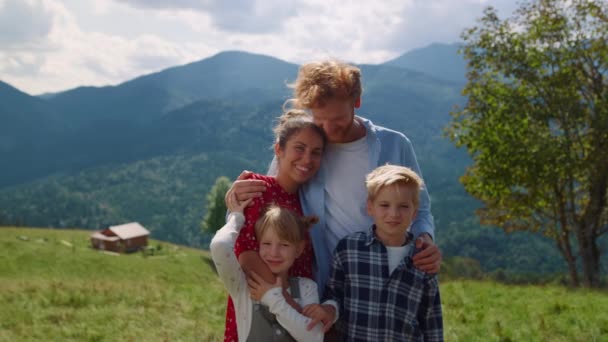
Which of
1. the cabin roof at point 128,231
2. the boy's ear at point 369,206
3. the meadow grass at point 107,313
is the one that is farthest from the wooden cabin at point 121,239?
the boy's ear at point 369,206

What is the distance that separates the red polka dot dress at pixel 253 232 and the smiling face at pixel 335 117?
537 mm

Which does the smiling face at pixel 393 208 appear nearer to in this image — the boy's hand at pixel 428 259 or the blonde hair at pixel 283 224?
the boy's hand at pixel 428 259

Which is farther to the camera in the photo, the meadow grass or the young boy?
the meadow grass

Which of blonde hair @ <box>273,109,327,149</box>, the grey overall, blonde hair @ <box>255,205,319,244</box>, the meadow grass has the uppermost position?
blonde hair @ <box>273,109,327,149</box>

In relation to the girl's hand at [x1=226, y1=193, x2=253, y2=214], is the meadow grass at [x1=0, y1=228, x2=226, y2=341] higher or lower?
lower

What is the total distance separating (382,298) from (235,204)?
1193 millimetres

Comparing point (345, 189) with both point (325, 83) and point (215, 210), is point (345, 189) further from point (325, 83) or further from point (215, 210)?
point (215, 210)

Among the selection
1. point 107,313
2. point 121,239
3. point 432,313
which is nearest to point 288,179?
point 432,313

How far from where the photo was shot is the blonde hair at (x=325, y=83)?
378cm

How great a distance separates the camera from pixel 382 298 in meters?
3.66

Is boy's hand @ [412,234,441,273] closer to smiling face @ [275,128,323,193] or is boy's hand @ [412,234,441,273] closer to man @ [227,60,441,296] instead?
man @ [227,60,441,296]

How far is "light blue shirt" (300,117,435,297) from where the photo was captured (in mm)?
3971

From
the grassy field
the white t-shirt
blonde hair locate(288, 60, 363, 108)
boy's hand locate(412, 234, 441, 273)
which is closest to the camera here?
boy's hand locate(412, 234, 441, 273)

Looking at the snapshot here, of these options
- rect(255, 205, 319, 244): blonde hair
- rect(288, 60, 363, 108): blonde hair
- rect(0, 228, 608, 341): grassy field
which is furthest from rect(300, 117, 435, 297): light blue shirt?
rect(0, 228, 608, 341): grassy field
